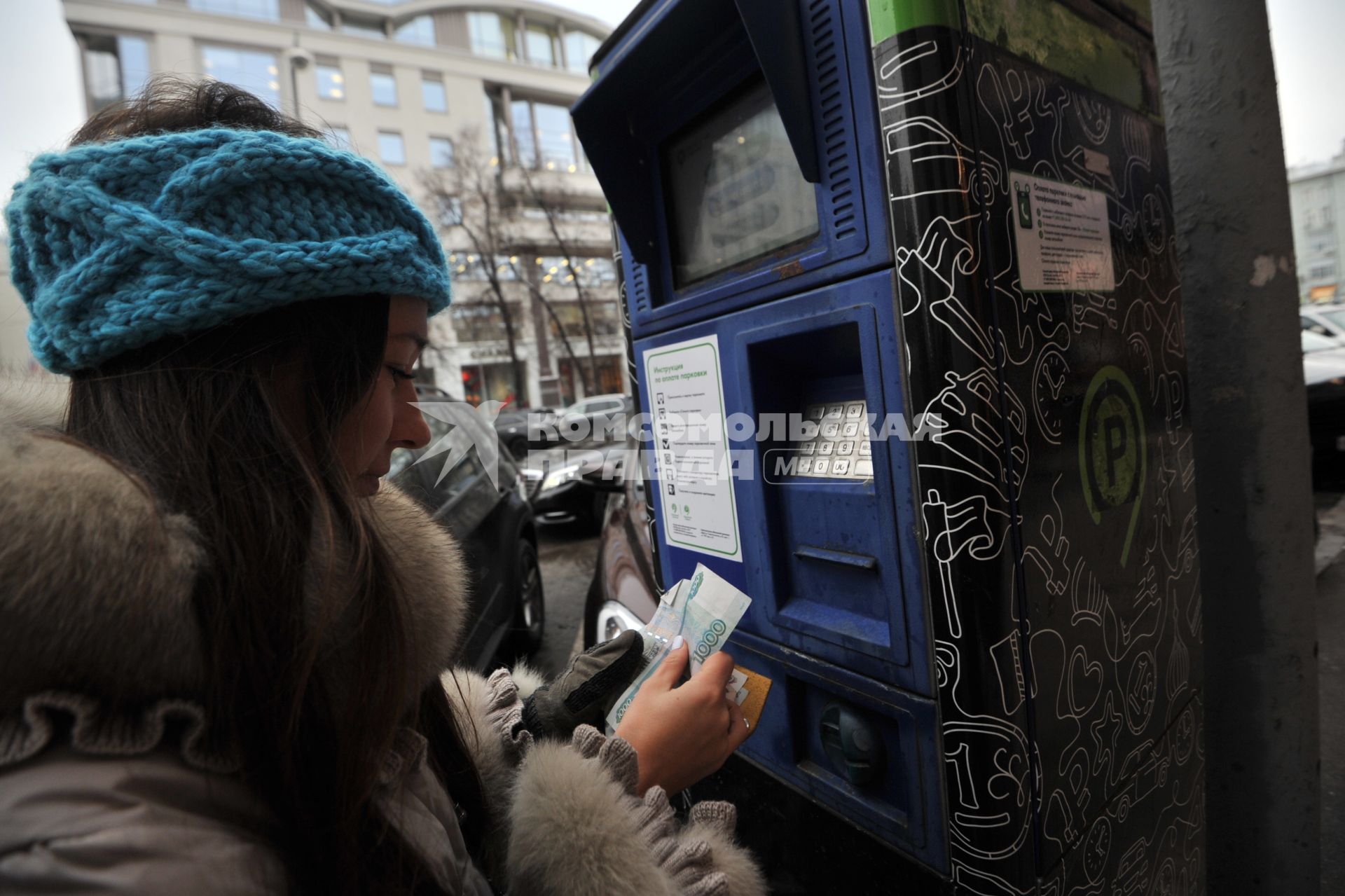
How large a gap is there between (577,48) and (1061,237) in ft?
133

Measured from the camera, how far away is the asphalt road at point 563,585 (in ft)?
15.0

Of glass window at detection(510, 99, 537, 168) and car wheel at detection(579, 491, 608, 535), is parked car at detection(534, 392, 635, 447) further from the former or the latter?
glass window at detection(510, 99, 537, 168)

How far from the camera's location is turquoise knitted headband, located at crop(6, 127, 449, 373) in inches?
27.9

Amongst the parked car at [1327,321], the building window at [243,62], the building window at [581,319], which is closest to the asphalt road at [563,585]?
the parked car at [1327,321]

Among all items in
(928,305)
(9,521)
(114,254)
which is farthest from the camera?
(928,305)

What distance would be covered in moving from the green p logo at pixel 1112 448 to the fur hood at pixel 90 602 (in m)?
1.40

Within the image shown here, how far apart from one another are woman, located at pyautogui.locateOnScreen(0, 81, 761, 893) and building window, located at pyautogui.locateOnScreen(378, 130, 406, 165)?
3107 cm

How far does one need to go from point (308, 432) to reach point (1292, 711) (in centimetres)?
Answer: 189

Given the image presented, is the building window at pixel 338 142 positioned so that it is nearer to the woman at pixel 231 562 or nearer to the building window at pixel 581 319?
the woman at pixel 231 562

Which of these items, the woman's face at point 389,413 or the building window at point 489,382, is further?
the building window at point 489,382

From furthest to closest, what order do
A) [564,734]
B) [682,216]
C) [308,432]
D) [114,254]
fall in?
[682,216]
[564,734]
[308,432]
[114,254]

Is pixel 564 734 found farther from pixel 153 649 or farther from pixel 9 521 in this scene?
pixel 9 521

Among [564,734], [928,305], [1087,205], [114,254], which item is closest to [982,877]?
[564,734]

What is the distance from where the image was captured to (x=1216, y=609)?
1485mm
